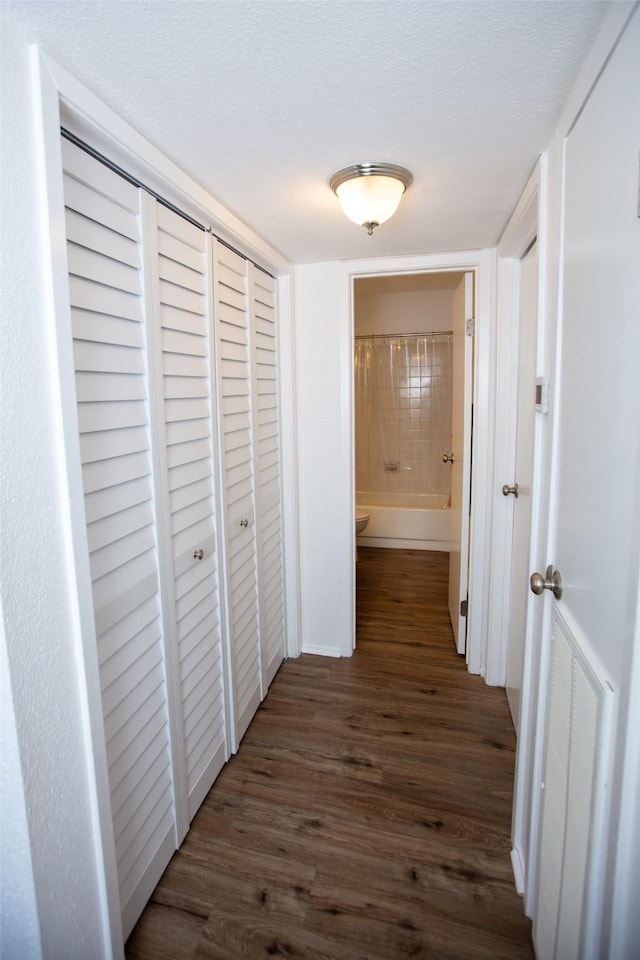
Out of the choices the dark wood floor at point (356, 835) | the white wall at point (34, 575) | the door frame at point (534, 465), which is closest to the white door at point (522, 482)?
the door frame at point (534, 465)

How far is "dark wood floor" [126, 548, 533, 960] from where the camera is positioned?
134 centimetres

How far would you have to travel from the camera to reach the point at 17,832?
0.92 meters

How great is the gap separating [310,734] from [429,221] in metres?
2.13

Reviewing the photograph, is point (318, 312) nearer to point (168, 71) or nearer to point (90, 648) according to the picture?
point (168, 71)

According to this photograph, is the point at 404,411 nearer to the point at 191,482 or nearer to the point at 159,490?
the point at 191,482

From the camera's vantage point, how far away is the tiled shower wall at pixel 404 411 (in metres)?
4.73

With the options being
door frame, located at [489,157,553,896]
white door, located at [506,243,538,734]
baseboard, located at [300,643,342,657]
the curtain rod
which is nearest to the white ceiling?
door frame, located at [489,157,553,896]

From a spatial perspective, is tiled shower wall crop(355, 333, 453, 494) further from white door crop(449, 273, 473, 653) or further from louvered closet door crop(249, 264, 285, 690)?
louvered closet door crop(249, 264, 285, 690)

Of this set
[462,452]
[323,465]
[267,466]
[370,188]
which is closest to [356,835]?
[267,466]

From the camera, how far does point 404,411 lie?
4871 mm

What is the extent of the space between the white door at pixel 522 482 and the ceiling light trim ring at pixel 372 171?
0.71 meters

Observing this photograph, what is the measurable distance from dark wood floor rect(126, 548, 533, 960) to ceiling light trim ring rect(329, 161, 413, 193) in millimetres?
2051

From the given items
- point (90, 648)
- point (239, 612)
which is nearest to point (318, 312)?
point (239, 612)

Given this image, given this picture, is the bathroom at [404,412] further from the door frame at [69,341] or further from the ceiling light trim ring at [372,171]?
the door frame at [69,341]
